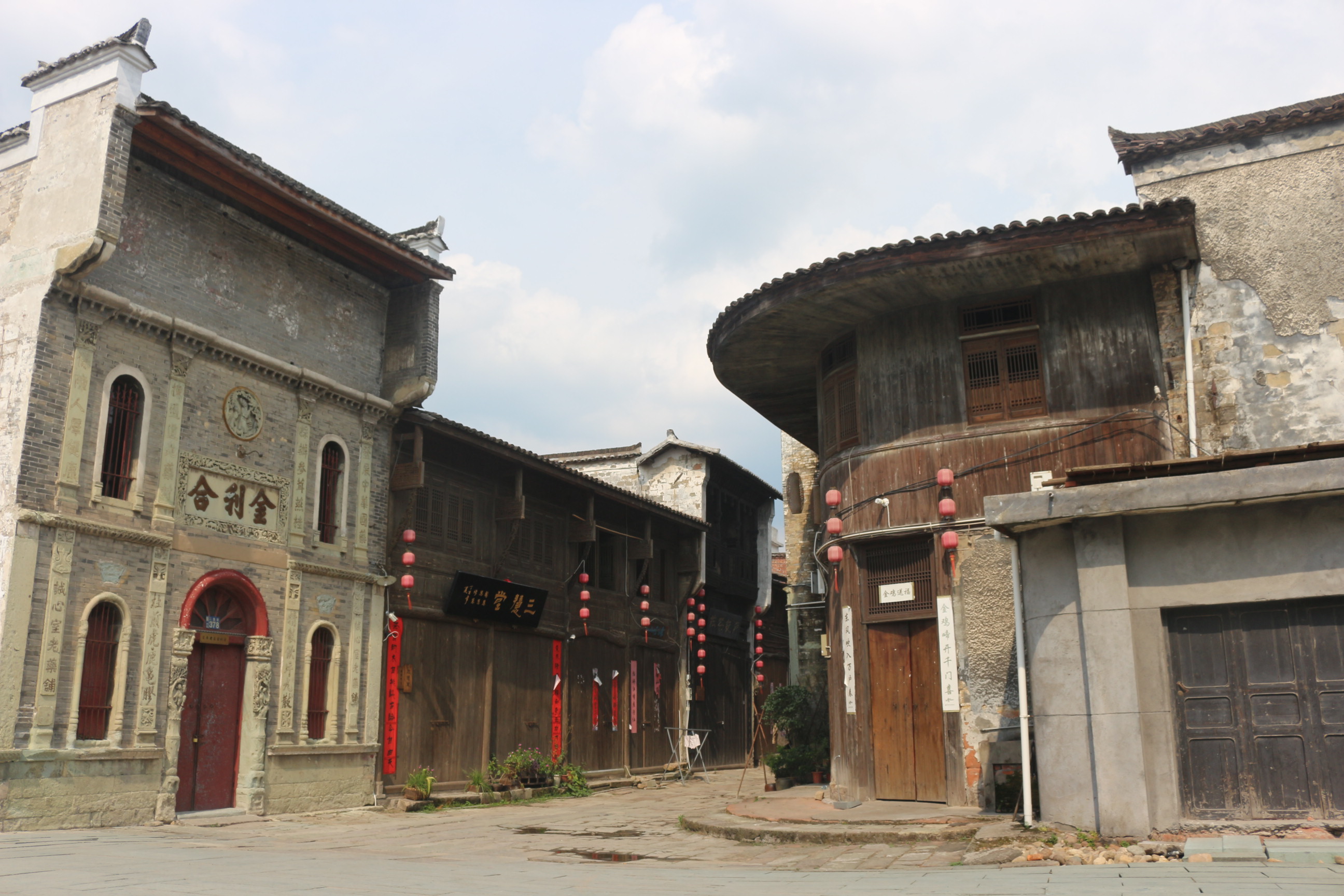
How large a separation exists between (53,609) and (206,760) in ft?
11.0

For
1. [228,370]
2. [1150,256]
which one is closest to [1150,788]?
[1150,256]

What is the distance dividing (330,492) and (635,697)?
1032cm

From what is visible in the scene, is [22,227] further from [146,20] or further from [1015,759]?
[1015,759]

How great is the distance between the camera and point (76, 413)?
12.5 metres

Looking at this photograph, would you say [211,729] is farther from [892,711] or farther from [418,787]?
[892,711]

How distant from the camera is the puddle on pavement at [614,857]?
10211 mm

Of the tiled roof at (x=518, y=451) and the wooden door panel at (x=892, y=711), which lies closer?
the wooden door panel at (x=892, y=711)

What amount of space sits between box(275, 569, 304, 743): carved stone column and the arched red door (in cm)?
45

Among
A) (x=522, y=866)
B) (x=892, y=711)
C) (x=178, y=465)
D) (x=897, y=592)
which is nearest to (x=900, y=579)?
Answer: (x=897, y=592)

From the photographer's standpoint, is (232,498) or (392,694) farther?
(392,694)

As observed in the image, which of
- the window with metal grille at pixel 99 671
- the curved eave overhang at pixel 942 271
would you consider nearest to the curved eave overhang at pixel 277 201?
the curved eave overhang at pixel 942 271

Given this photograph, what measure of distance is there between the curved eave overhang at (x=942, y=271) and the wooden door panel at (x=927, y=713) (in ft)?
14.2

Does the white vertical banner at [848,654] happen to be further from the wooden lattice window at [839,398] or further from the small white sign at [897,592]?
the wooden lattice window at [839,398]

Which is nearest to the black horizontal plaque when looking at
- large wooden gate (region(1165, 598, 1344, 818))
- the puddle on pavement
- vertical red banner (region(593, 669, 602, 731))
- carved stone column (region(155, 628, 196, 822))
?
vertical red banner (region(593, 669, 602, 731))
